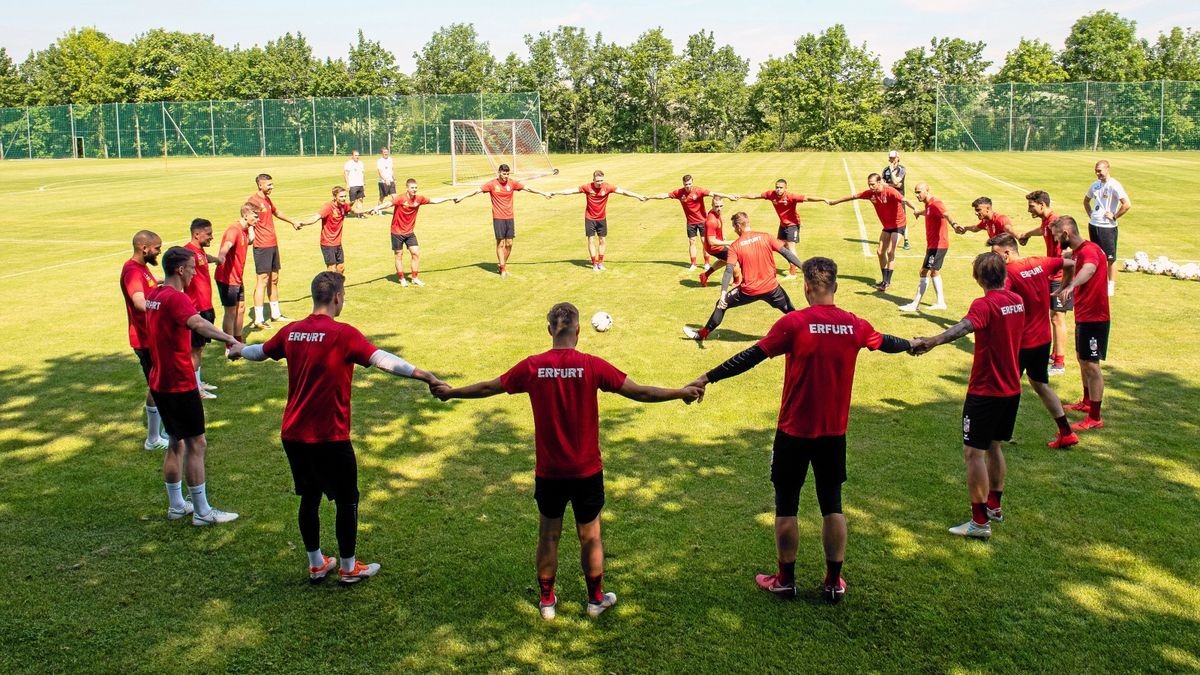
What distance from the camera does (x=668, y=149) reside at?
83625mm

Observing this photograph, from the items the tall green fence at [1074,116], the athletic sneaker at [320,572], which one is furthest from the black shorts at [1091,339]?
the tall green fence at [1074,116]

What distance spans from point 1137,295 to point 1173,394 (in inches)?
Result: 251

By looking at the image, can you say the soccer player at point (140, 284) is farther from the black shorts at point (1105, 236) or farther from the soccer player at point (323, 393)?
the black shorts at point (1105, 236)

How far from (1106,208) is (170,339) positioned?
15541mm

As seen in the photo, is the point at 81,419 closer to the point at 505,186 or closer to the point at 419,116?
the point at 505,186

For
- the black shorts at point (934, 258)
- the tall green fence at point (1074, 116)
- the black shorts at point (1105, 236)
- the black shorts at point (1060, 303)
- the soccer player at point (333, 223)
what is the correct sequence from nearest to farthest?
the black shorts at point (1060, 303) → the black shorts at point (934, 258) → the soccer player at point (333, 223) → the black shorts at point (1105, 236) → the tall green fence at point (1074, 116)

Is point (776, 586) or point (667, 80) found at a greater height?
point (667, 80)

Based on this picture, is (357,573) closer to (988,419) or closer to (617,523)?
(617,523)

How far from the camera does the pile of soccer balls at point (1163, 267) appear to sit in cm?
1756

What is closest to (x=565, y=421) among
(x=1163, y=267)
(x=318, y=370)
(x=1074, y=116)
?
(x=318, y=370)

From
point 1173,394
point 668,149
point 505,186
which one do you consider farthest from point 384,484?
point 668,149

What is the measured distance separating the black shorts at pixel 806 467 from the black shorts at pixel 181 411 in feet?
15.8

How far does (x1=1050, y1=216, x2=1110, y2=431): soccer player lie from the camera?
9.84 meters

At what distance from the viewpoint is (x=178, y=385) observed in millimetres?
7617
